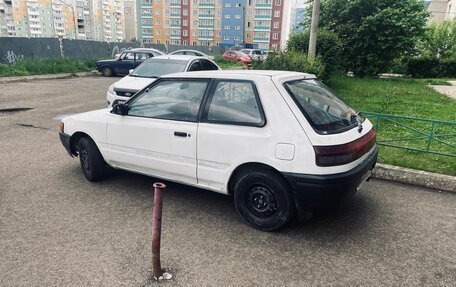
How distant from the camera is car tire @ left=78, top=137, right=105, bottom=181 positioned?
4.62 m

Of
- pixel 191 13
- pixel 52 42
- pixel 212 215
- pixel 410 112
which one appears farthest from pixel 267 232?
pixel 191 13

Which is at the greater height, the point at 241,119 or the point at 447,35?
the point at 447,35

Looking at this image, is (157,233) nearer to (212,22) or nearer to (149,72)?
(149,72)

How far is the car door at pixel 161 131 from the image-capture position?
3.85 meters

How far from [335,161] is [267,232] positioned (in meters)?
1.01

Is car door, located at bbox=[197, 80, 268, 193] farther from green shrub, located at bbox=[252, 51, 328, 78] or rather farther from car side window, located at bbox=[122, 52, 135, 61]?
car side window, located at bbox=[122, 52, 135, 61]

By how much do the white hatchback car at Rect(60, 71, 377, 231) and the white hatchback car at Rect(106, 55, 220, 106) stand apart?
4096 mm

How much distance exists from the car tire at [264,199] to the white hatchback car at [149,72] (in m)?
5.50

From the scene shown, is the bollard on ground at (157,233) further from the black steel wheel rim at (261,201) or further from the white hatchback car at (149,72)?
the white hatchback car at (149,72)

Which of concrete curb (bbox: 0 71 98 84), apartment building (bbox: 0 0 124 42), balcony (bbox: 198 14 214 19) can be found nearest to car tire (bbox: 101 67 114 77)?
concrete curb (bbox: 0 71 98 84)

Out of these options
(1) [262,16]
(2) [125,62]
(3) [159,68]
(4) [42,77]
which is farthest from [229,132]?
(1) [262,16]

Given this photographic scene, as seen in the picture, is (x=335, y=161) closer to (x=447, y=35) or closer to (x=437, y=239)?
(x=437, y=239)

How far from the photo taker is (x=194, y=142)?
374 cm

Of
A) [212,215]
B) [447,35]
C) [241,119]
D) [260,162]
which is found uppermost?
[447,35]
